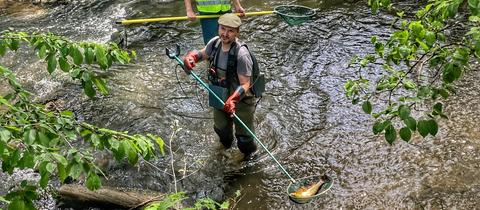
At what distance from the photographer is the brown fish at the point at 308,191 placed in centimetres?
534

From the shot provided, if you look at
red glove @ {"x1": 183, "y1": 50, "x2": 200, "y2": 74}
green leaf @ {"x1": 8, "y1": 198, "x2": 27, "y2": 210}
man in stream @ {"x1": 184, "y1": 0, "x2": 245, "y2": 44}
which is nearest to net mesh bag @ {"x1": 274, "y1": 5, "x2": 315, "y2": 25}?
man in stream @ {"x1": 184, "y1": 0, "x2": 245, "y2": 44}

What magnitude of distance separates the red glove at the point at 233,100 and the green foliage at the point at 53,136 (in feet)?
6.06

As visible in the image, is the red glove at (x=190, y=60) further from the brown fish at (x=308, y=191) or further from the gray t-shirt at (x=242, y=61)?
the brown fish at (x=308, y=191)

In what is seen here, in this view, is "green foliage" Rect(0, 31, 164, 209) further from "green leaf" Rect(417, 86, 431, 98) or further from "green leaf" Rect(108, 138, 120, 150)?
"green leaf" Rect(417, 86, 431, 98)

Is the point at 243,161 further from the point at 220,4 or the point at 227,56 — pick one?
the point at 220,4

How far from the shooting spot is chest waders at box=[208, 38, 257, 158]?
561cm

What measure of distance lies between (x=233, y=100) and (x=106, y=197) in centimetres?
185

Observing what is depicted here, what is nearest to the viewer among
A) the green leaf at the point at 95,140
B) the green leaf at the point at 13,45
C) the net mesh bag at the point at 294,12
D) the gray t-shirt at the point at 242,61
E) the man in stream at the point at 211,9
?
the green leaf at the point at 95,140

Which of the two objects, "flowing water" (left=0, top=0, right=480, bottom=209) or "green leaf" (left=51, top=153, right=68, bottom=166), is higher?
"green leaf" (left=51, top=153, right=68, bottom=166)

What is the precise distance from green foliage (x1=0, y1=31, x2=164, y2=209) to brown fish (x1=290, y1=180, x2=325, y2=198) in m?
2.48

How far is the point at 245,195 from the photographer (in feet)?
19.4

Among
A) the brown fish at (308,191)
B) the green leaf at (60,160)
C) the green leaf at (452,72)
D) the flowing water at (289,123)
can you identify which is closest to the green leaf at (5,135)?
the green leaf at (60,160)

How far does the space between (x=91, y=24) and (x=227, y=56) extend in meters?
6.91

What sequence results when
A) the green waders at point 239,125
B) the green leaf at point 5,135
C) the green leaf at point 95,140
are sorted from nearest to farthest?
the green leaf at point 5,135, the green leaf at point 95,140, the green waders at point 239,125
